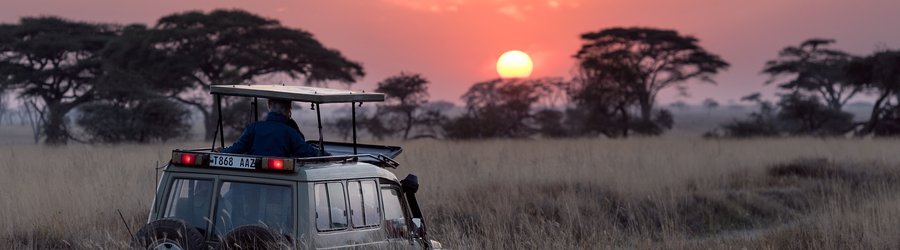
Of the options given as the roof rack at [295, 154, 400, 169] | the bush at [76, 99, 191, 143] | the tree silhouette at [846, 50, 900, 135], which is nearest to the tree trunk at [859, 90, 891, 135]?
the tree silhouette at [846, 50, 900, 135]

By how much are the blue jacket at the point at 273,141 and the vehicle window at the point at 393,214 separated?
59 cm

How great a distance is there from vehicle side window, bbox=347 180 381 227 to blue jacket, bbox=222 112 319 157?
22.4 inches

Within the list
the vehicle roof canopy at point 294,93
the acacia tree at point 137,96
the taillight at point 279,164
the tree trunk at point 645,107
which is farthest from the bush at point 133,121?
the taillight at point 279,164

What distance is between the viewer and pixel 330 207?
7.25 m

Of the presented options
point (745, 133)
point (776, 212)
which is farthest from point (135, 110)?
point (776, 212)

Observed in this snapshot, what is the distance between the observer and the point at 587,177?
17.2 m

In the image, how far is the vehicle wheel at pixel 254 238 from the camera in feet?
23.0

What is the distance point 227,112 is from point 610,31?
19.2 meters

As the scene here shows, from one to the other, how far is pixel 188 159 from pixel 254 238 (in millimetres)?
756

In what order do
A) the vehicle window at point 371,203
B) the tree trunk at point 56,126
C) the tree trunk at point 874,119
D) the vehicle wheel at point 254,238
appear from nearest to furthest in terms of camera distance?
the vehicle wheel at point 254,238
the vehicle window at point 371,203
the tree trunk at point 56,126
the tree trunk at point 874,119

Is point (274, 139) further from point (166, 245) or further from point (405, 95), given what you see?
point (405, 95)

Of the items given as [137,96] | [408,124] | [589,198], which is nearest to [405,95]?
[408,124]

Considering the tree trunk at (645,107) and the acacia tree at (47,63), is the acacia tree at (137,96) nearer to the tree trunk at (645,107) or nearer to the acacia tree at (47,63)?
the acacia tree at (47,63)

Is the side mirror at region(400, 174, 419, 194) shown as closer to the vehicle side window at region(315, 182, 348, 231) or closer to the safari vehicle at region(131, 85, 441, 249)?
the safari vehicle at region(131, 85, 441, 249)
